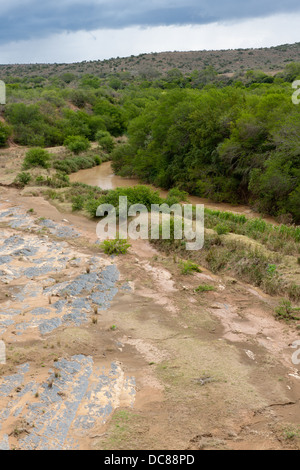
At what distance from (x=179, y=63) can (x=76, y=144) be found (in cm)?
5949

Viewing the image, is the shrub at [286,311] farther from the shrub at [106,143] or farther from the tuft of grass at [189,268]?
the shrub at [106,143]

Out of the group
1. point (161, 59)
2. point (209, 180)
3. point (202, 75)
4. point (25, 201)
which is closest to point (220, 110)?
point (209, 180)

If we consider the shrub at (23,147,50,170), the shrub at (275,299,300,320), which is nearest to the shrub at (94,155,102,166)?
the shrub at (23,147,50,170)

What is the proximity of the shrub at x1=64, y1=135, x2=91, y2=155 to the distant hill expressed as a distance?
129ft

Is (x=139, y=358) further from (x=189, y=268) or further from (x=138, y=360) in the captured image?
(x=189, y=268)

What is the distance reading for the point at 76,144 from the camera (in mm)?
32438

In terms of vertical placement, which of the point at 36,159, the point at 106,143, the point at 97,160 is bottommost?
the point at 97,160

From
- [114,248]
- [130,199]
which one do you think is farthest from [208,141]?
[114,248]

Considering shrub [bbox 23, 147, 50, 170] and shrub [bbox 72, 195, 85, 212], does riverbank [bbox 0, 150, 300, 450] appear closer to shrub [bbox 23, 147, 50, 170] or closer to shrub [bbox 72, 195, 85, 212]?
shrub [bbox 72, 195, 85, 212]

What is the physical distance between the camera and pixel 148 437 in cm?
445

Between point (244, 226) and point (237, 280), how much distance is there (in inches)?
153

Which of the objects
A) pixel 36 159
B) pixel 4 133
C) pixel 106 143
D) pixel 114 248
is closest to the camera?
pixel 114 248

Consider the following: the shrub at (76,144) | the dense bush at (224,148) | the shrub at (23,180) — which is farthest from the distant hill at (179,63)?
the shrub at (23,180)

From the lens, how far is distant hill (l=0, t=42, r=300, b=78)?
236ft
